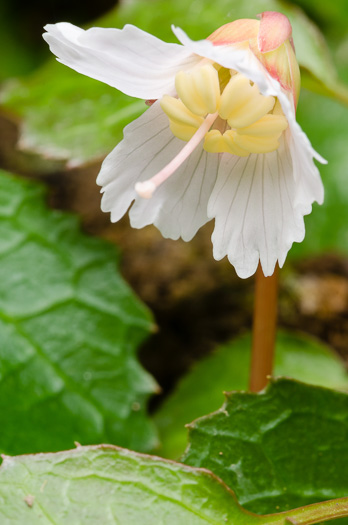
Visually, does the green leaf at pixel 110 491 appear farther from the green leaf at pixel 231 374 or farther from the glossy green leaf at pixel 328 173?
the glossy green leaf at pixel 328 173

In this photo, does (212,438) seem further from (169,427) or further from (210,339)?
(210,339)

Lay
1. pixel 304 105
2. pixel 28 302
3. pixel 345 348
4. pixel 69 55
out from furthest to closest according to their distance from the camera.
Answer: pixel 304 105 → pixel 345 348 → pixel 28 302 → pixel 69 55

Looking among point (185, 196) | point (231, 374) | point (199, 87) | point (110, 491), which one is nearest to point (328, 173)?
point (231, 374)

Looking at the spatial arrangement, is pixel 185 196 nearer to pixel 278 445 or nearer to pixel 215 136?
pixel 215 136

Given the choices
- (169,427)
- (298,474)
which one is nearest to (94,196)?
(169,427)

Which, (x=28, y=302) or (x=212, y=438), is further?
(x=28, y=302)

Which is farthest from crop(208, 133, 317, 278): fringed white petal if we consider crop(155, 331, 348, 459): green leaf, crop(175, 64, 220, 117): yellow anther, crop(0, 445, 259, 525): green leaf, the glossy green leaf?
the glossy green leaf

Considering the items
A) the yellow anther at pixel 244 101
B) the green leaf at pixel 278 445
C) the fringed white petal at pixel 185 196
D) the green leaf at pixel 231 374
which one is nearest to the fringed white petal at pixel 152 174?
the fringed white petal at pixel 185 196
